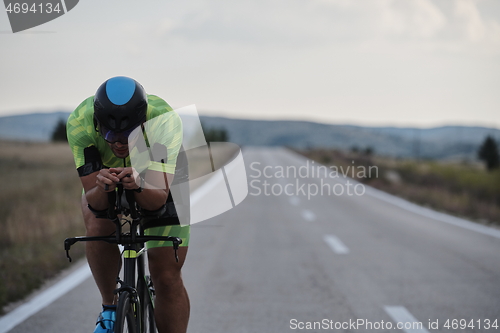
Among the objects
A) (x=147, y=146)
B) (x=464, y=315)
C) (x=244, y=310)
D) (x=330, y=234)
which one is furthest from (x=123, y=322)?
(x=330, y=234)

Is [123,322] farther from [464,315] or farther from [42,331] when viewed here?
[464,315]

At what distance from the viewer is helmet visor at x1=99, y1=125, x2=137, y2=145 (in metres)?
2.70

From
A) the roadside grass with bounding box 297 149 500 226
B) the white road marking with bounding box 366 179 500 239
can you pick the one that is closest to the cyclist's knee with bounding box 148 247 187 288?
the white road marking with bounding box 366 179 500 239

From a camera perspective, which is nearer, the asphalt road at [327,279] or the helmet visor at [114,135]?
the helmet visor at [114,135]

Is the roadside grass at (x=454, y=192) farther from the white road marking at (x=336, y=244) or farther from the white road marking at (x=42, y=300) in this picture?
the white road marking at (x=42, y=300)

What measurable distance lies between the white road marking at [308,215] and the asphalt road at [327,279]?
21.9 inches

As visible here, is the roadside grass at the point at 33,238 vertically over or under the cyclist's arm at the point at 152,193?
under

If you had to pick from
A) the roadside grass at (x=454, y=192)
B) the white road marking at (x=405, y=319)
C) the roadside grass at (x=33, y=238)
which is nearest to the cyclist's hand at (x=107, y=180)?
the roadside grass at (x=33, y=238)

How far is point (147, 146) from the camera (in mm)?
3033

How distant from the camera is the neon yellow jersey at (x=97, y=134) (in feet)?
9.27

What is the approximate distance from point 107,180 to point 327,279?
462cm

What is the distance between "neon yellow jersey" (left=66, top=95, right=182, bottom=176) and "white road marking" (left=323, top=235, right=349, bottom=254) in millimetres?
6026

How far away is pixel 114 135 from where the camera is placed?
2.71m

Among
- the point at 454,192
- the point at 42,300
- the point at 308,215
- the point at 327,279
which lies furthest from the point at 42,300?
the point at 454,192
